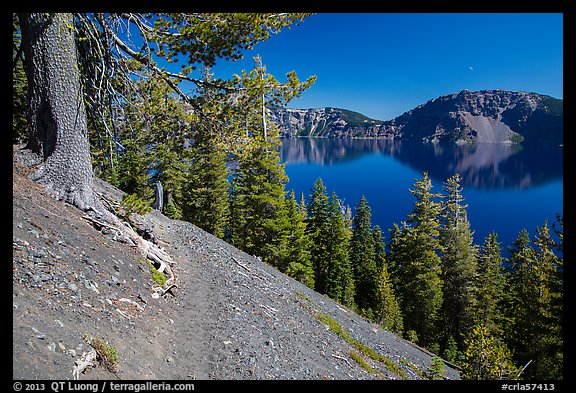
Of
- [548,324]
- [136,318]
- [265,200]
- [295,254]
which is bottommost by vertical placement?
[548,324]

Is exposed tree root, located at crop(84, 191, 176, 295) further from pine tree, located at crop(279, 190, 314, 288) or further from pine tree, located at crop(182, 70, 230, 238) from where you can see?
pine tree, located at crop(182, 70, 230, 238)

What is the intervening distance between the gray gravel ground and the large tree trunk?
0.53 metres

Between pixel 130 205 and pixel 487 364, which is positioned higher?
pixel 130 205

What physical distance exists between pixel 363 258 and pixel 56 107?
4178cm

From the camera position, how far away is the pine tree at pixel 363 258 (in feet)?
142

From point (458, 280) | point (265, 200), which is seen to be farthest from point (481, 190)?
point (265, 200)

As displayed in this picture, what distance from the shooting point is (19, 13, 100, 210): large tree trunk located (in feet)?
23.0

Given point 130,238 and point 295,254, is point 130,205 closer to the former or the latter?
point 130,238

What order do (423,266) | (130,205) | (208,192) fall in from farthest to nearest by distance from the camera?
1. (208,192)
2. (423,266)
3. (130,205)

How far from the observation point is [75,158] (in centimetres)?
790

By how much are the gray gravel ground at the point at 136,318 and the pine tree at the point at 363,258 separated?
33355 millimetres

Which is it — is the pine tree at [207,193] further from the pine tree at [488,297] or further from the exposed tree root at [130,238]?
the pine tree at [488,297]

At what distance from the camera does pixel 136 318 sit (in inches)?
231

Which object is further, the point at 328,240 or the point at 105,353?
the point at 328,240
